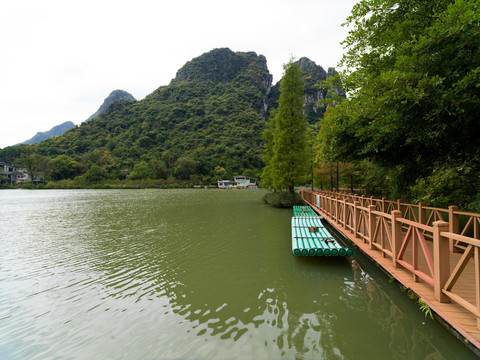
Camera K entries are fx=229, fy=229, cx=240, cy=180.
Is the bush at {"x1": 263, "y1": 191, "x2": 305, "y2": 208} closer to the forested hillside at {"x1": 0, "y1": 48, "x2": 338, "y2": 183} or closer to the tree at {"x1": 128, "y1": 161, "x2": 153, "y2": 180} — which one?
the forested hillside at {"x1": 0, "y1": 48, "x2": 338, "y2": 183}

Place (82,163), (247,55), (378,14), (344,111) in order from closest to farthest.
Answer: (344,111) < (378,14) < (82,163) < (247,55)

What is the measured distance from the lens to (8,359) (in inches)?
131

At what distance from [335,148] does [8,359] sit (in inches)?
366

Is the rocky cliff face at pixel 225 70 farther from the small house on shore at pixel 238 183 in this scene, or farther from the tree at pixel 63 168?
the tree at pixel 63 168

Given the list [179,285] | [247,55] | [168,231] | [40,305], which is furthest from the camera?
[247,55]

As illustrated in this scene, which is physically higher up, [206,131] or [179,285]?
[206,131]

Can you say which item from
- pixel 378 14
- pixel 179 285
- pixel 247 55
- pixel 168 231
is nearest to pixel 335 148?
pixel 378 14

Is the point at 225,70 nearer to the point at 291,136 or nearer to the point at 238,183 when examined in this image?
the point at 238,183

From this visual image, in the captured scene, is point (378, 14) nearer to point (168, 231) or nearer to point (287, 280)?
point (287, 280)

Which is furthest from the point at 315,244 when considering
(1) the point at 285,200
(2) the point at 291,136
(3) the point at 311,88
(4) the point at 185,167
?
(3) the point at 311,88

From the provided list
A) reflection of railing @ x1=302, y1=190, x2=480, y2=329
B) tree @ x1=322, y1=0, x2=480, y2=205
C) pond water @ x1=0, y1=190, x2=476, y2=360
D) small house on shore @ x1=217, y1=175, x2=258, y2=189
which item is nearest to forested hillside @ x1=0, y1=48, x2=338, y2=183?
small house on shore @ x1=217, y1=175, x2=258, y2=189

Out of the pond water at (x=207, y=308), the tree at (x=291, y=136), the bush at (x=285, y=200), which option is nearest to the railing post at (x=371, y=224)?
the pond water at (x=207, y=308)

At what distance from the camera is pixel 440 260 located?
10.8ft

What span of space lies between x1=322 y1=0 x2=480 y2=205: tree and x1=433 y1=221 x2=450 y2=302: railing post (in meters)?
2.36
